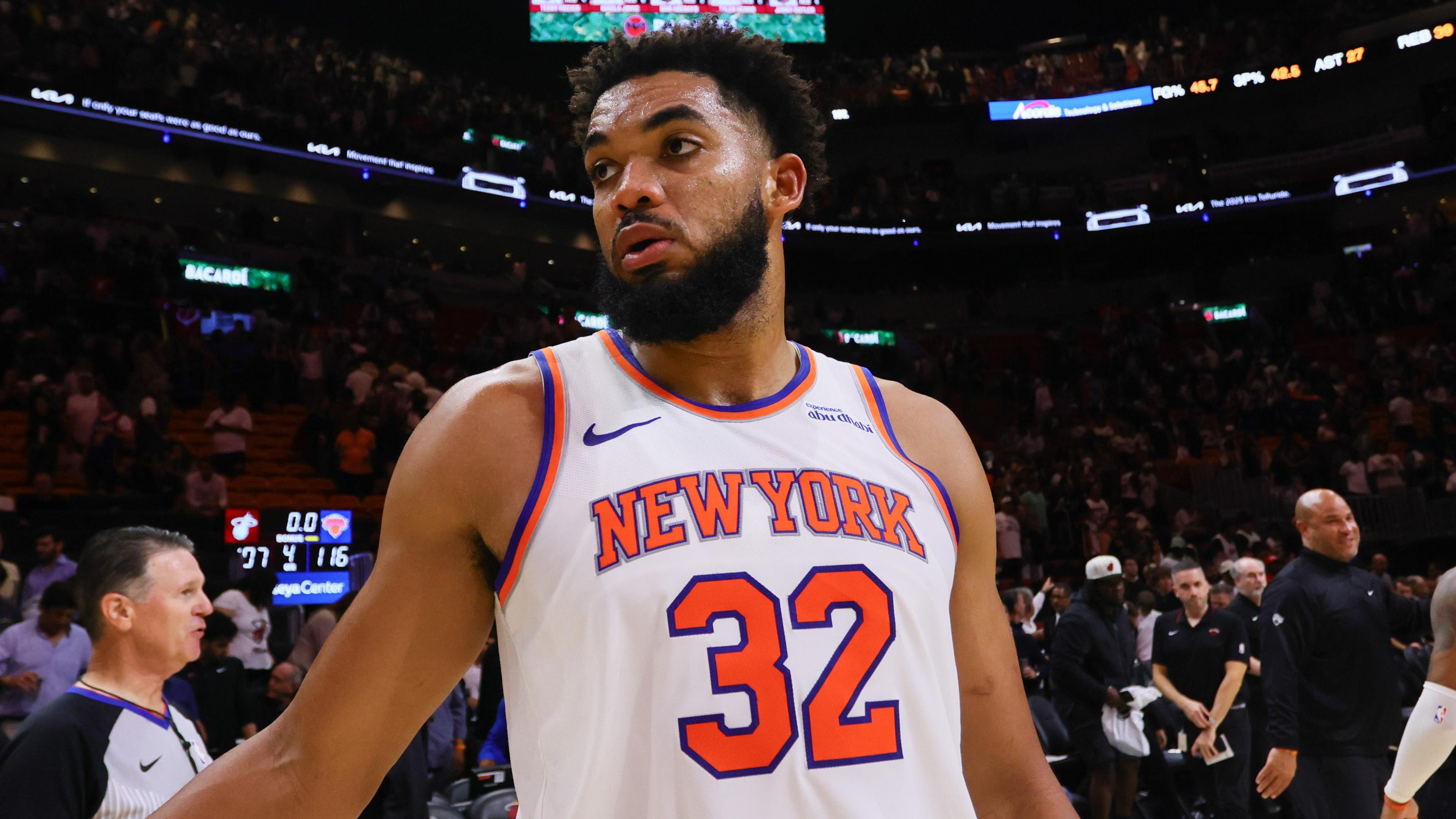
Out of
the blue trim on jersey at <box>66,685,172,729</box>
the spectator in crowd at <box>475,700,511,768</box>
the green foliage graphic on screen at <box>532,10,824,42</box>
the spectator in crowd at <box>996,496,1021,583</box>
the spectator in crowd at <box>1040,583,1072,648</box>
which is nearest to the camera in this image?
the blue trim on jersey at <box>66,685,172,729</box>

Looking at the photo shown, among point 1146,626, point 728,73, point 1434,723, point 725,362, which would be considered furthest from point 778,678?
point 1146,626

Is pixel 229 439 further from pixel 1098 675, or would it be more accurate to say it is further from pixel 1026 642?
pixel 1098 675

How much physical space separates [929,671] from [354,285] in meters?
17.6

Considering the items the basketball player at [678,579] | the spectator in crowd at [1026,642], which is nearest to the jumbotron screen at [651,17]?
the spectator in crowd at [1026,642]

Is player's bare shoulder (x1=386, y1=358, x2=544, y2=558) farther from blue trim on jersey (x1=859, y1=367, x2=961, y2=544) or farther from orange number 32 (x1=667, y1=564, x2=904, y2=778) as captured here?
blue trim on jersey (x1=859, y1=367, x2=961, y2=544)

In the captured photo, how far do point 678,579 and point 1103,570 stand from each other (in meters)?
6.61

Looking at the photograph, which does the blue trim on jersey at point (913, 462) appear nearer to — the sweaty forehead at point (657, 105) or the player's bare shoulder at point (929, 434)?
the player's bare shoulder at point (929, 434)

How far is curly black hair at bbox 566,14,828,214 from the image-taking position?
6.32 feet

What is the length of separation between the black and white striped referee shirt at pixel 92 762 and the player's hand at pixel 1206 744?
221 inches

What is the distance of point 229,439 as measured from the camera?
41.4 feet

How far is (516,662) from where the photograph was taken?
5.35ft

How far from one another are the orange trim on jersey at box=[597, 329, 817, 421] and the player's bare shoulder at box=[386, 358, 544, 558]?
0.19 m

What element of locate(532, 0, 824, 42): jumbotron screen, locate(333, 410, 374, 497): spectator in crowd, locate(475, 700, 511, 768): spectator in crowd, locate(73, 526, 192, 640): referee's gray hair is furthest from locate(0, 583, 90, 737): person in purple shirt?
locate(532, 0, 824, 42): jumbotron screen

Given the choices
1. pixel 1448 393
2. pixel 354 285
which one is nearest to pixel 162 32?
pixel 354 285
